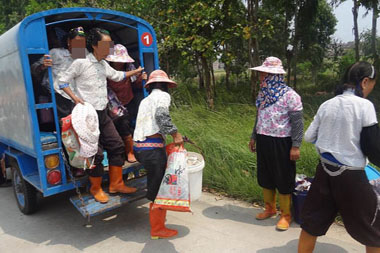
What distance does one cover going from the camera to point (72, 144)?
3.13 metres

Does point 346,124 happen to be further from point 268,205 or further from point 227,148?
point 227,148

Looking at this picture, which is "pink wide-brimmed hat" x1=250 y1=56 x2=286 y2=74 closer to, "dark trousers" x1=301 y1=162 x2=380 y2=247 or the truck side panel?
"dark trousers" x1=301 y1=162 x2=380 y2=247

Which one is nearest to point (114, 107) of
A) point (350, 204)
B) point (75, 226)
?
point (75, 226)

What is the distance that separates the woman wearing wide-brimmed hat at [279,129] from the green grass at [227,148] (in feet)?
2.65

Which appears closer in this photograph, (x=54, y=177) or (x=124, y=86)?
(x=54, y=177)

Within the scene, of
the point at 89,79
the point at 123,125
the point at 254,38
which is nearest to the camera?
the point at 89,79

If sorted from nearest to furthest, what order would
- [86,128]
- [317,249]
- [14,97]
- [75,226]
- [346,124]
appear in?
[346,124] < [317,249] < [86,128] < [14,97] < [75,226]

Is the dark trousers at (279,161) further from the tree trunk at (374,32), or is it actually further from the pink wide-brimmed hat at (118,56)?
the tree trunk at (374,32)

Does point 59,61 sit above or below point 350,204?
above

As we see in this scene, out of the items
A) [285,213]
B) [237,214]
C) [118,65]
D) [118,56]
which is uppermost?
[118,56]

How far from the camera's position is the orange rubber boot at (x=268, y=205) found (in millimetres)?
3613

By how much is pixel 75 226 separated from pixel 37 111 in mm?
1408

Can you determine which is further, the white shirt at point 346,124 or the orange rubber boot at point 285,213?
the orange rubber boot at point 285,213

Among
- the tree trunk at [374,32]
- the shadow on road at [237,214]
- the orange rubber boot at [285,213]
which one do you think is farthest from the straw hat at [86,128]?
the tree trunk at [374,32]
